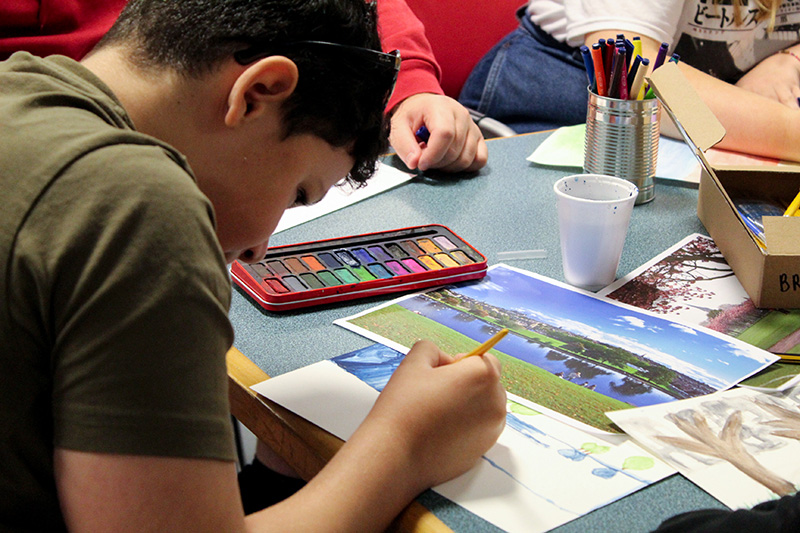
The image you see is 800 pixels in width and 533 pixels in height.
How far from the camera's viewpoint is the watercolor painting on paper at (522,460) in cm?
48

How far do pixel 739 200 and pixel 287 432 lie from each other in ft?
2.08

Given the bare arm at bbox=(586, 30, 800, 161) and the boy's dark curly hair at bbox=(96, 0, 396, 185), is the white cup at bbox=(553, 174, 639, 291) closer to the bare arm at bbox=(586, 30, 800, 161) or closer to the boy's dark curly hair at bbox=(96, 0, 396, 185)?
the boy's dark curly hair at bbox=(96, 0, 396, 185)

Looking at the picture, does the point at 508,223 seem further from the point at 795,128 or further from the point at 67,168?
the point at 67,168

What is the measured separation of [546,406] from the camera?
581mm

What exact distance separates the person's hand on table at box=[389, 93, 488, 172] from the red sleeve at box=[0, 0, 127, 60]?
16.9 inches

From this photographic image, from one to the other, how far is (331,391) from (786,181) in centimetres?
64

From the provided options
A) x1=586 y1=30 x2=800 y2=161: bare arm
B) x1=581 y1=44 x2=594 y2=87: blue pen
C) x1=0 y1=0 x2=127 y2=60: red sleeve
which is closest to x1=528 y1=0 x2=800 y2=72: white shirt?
x1=586 y1=30 x2=800 y2=161: bare arm

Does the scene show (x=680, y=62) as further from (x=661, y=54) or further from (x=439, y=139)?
(x=439, y=139)

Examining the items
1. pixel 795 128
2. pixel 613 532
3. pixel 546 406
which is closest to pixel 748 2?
pixel 795 128

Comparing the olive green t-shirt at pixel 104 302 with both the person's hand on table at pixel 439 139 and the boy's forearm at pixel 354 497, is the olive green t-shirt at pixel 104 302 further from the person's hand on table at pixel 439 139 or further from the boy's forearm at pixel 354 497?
the person's hand on table at pixel 439 139

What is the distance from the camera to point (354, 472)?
19.4 inches

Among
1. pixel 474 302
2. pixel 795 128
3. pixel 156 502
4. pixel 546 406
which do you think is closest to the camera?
pixel 156 502

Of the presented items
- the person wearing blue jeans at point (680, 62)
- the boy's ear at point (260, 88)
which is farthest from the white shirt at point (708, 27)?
the boy's ear at point (260, 88)

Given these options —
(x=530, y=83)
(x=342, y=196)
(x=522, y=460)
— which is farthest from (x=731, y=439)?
(x=530, y=83)
